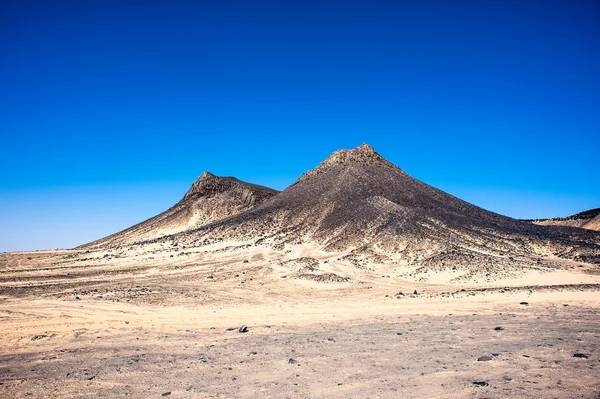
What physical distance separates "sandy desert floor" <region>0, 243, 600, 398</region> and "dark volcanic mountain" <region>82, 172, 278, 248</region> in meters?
35.0

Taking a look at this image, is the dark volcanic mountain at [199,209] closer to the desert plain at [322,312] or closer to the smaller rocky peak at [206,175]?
the smaller rocky peak at [206,175]

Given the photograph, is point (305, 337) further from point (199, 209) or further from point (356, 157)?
point (199, 209)

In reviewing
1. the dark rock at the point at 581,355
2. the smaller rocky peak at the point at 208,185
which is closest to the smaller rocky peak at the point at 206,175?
the smaller rocky peak at the point at 208,185

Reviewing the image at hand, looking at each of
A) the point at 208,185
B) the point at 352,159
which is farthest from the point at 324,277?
the point at 208,185

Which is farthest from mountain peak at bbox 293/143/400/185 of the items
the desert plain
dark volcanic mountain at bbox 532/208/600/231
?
dark volcanic mountain at bbox 532/208/600/231

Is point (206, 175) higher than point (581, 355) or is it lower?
higher

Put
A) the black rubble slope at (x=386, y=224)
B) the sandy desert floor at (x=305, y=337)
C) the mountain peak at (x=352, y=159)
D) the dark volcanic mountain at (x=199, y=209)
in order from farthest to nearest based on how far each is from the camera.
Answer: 1. the dark volcanic mountain at (x=199, y=209)
2. the mountain peak at (x=352, y=159)
3. the black rubble slope at (x=386, y=224)
4. the sandy desert floor at (x=305, y=337)

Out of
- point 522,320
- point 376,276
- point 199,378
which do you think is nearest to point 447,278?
point 376,276

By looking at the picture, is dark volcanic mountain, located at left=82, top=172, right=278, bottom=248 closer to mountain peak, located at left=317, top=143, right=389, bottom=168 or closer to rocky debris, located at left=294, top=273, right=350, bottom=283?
mountain peak, located at left=317, top=143, right=389, bottom=168

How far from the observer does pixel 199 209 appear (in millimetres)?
63406

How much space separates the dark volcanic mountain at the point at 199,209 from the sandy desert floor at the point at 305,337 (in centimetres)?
3495

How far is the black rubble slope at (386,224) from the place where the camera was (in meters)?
30.3

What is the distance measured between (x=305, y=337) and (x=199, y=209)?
5453 centimetres

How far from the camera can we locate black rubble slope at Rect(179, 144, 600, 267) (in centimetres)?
3030
